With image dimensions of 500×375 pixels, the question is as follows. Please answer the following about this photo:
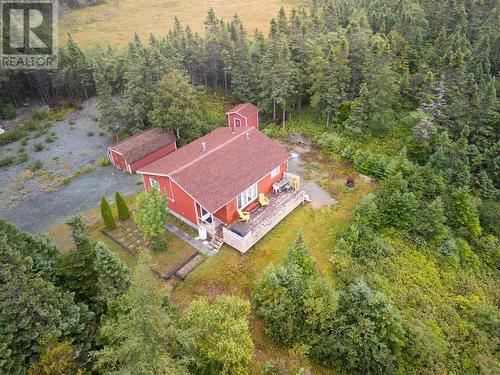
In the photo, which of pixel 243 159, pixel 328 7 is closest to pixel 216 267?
pixel 243 159

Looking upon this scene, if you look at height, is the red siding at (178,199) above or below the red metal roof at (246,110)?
below

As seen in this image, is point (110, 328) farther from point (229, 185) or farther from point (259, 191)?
point (259, 191)

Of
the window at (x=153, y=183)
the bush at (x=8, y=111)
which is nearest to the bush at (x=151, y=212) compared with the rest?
the window at (x=153, y=183)

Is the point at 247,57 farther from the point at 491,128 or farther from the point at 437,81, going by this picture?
the point at 491,128

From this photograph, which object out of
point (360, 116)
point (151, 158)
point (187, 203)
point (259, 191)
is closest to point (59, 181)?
point (151, 158)

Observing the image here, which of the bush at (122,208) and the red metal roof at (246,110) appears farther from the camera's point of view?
the red metal roof at (246,110)

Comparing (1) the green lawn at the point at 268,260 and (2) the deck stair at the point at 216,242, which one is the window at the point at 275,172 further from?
(2) the deck stair at the point at 216,242

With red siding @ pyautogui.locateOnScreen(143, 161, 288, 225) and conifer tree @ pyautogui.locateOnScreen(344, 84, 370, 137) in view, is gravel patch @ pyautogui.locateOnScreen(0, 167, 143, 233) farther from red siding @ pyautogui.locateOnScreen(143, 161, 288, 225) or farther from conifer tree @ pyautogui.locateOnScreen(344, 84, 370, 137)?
conifer tree @ pyautogui.locateOnScreen(344, 84, 370, 137)
